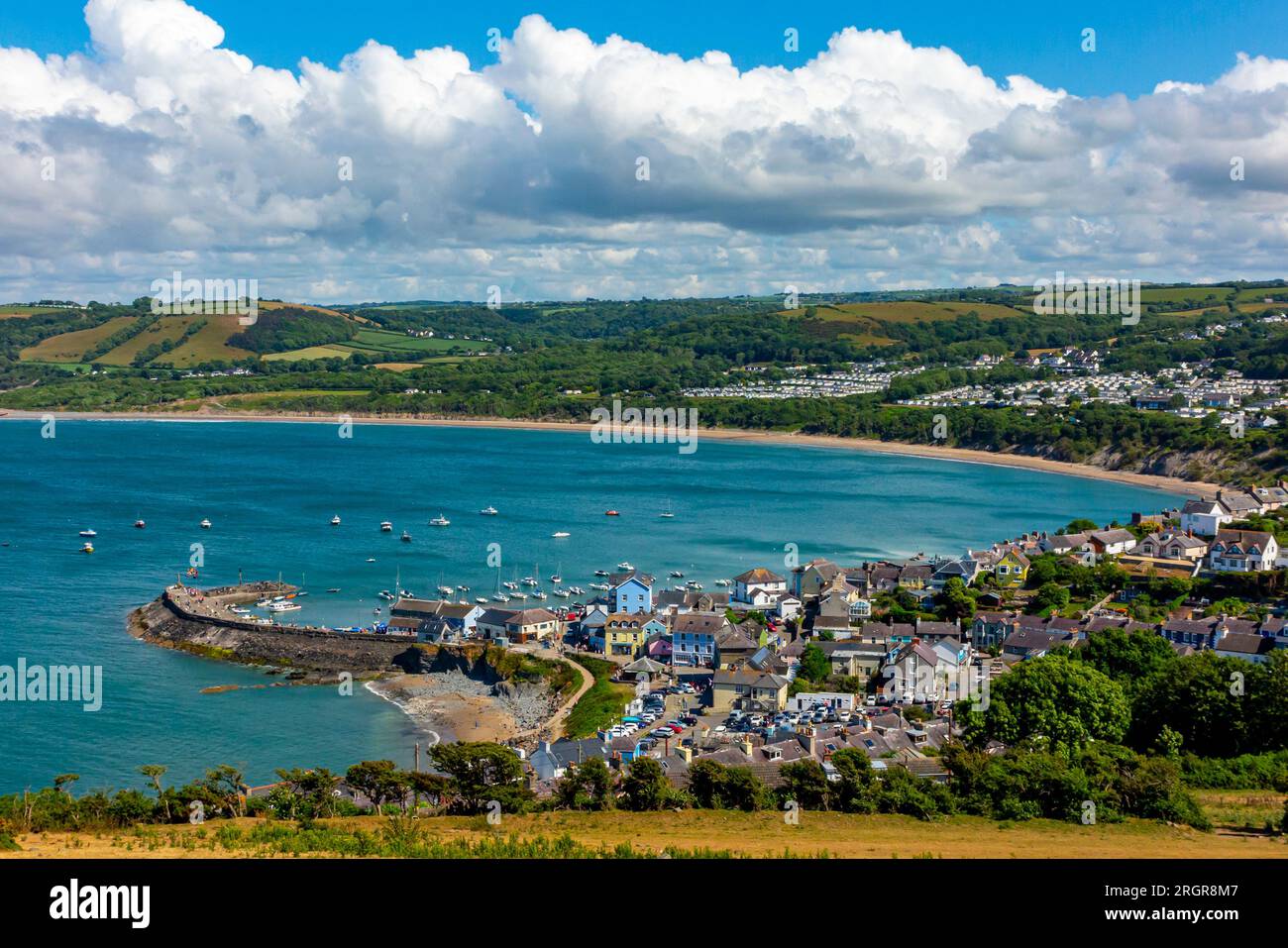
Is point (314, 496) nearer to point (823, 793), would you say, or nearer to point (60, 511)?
point (60, 511)

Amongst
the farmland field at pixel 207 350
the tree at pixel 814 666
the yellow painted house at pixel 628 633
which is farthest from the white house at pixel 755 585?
the farmland field at pixel 207 350

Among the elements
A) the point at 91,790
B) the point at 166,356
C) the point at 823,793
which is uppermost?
the point at 166,356

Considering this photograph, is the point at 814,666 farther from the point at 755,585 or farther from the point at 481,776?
the point at 481,776

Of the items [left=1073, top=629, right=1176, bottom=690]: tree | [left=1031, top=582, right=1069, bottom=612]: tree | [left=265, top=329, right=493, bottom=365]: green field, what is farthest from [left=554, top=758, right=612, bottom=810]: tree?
[left=265, top=329, right=493, bottom=365]: green field

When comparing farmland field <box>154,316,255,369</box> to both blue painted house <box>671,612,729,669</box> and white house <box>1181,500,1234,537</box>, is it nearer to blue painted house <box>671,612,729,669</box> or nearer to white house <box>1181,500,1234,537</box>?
white house <box>1181,500,1234,537</box>

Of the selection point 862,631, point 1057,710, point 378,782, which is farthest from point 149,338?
point 1057,710

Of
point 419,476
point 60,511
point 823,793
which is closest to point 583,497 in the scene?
point 419,476

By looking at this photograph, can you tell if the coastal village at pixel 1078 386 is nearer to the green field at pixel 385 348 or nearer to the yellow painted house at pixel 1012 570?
the yellow painted house at pixel 1012 570
